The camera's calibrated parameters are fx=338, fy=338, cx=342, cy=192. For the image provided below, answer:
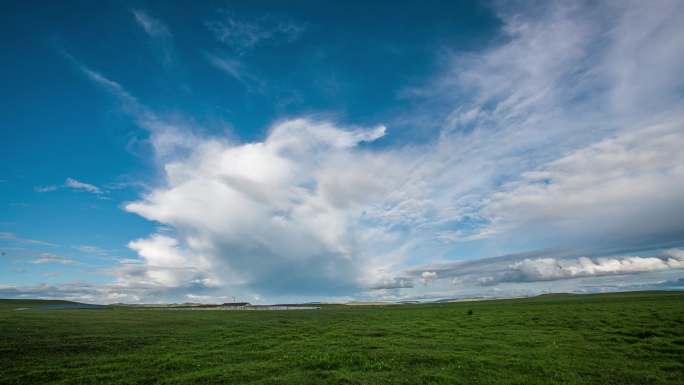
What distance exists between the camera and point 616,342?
34.2 metres

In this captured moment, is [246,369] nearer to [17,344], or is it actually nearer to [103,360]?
[103,360]

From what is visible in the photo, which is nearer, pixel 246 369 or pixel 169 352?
pixel 246 369

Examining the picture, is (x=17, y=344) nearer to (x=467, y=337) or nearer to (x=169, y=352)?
(x=169, y=352)

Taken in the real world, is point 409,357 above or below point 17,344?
below

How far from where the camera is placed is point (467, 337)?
1593 inches

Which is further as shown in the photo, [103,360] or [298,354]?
[298,354]

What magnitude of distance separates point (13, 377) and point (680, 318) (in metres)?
75.4

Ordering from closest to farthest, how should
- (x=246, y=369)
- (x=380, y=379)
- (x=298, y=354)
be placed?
(x=380, y=379), (x=246, y=369), (x=298, y=354)

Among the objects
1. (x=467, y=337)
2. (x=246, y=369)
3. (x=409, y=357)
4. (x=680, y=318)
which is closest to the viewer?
(x=246, y=369)

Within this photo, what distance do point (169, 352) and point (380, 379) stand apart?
22.5m

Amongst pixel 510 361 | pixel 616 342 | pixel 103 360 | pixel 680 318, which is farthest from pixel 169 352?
pixel 680 318

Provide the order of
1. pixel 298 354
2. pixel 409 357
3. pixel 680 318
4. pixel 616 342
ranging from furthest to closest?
1. pixel 680 318
2. pixel 616 342
3. pixel 298 354
4. pixel 409 357

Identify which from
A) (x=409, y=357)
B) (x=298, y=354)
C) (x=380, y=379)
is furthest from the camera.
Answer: (x=298, y=354)

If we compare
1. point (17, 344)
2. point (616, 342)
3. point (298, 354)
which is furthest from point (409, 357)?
point (17, 344)
